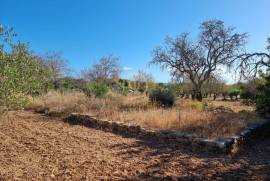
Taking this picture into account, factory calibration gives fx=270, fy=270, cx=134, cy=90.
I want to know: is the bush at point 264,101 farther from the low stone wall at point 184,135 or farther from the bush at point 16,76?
the bush at point 16,76

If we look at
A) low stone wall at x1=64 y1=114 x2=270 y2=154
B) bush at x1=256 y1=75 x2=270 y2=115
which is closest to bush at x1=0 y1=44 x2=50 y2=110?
low stone wall at x1=64 y1=114 x2=270 y2=154

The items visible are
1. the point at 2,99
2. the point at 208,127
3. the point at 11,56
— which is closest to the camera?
the point at 2,99

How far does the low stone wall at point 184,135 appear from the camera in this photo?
231 inches

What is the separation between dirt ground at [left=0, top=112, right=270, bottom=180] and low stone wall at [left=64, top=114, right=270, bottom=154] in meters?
0.28

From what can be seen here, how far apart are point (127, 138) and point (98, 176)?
2.78 meters

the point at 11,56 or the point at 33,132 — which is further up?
the point at 11,56

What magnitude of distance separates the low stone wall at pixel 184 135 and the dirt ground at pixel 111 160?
0.28m

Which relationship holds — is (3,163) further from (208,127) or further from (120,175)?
(208,127)

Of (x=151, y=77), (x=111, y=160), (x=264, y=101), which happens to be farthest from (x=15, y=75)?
(x=151, y=77)

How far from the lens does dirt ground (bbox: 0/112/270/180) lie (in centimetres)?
432

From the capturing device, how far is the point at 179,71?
65.9 feet

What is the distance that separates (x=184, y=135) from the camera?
6523mm

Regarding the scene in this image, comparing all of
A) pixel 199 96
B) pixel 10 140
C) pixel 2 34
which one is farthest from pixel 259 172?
pixel 199 96

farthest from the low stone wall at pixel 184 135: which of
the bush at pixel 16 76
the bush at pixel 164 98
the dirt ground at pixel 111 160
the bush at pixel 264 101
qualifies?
the bush at pixel 164 98
